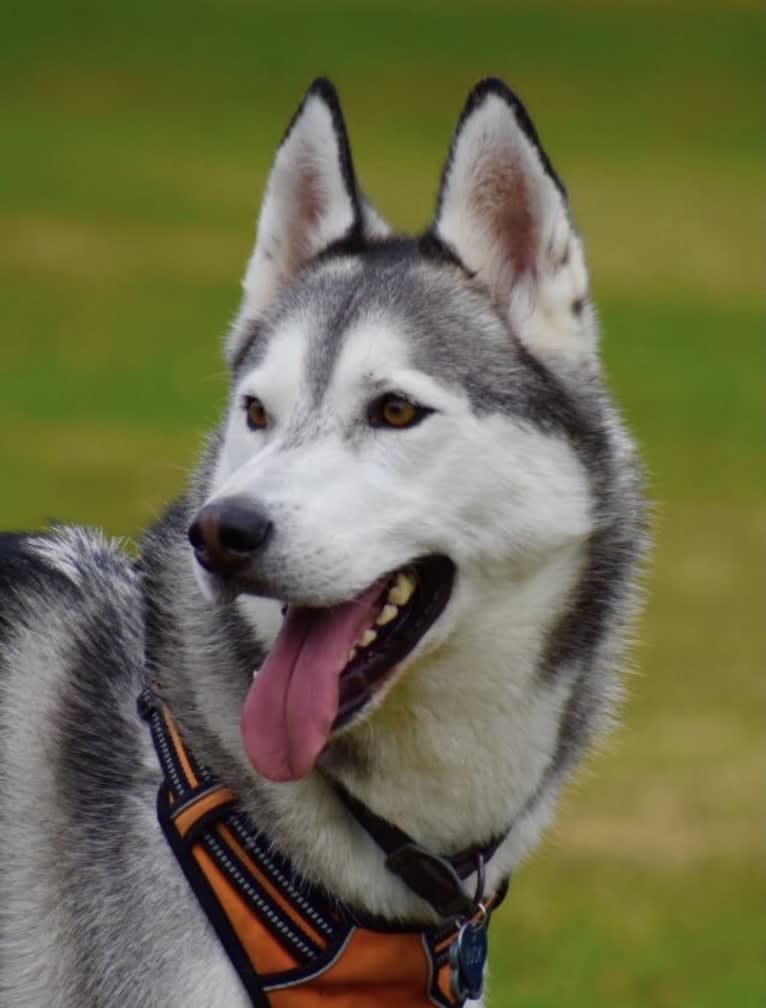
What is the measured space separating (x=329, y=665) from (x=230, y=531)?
11.6 inches

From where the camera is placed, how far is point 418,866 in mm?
3303

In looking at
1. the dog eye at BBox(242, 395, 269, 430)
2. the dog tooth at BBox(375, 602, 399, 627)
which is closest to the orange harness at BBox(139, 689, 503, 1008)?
the dog tooth at BBox(375, 602, 399, 627)

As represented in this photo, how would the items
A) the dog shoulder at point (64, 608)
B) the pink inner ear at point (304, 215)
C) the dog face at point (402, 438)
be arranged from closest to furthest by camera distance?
the dog face at point (402, 438)
the dog shoulder at point (64, 608)
the pink inner ear at point (304, 215)

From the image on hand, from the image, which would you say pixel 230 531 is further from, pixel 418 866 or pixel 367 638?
pixel 418 866

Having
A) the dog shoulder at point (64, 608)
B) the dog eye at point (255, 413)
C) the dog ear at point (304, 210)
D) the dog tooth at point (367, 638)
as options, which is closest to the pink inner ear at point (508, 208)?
the dog ear at point (304, 210)

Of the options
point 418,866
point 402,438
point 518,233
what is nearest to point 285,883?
point 418,866

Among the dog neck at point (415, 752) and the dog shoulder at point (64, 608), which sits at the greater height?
the dog shoulder at point (64, 608)

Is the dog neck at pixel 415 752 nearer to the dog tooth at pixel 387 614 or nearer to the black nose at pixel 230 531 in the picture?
the dog tooth at pixel 387 614

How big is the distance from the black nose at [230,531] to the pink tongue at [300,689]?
→ 0.20 metres

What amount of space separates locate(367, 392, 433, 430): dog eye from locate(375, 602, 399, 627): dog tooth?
12.4 inches

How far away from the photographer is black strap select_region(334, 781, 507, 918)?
330 centimetres

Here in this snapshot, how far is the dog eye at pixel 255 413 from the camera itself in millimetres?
3430

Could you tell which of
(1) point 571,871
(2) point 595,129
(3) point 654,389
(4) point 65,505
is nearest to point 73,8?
(2) point 595,129

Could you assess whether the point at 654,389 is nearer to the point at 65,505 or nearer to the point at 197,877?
the point at 65,505
